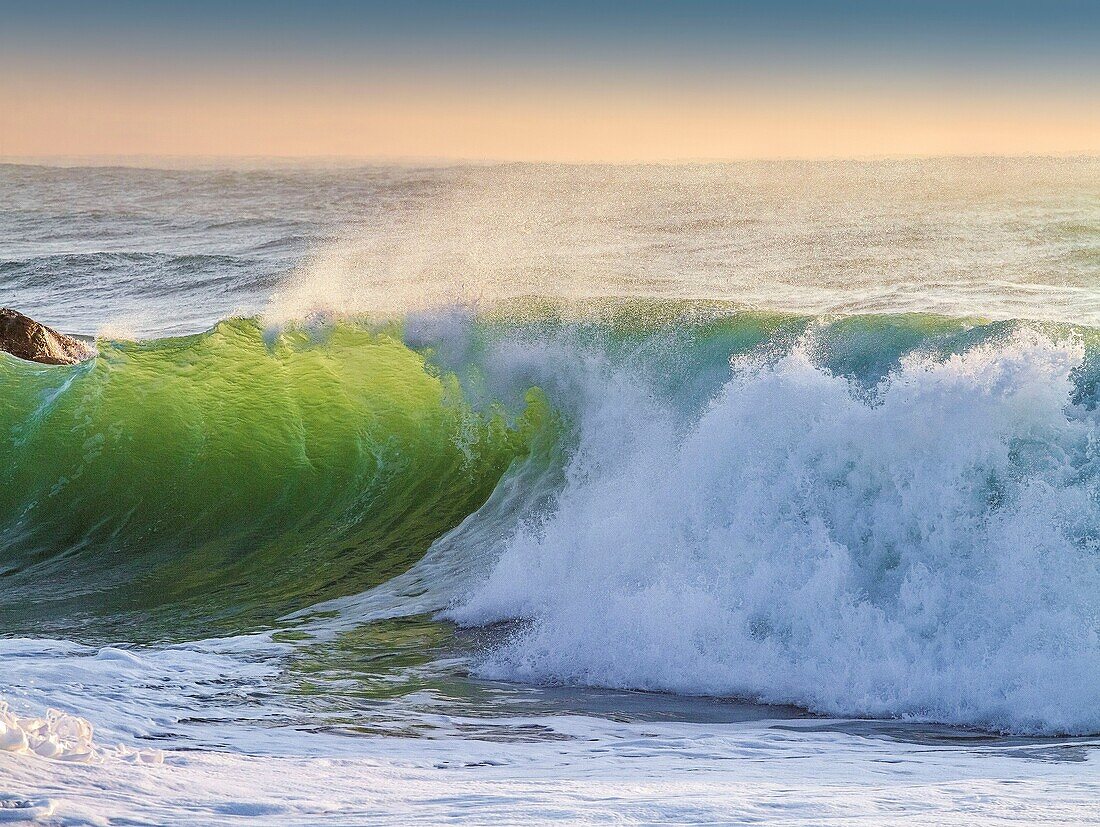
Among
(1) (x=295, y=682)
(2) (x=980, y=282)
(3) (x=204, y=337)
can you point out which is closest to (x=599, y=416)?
(1) (x=295, y=682)

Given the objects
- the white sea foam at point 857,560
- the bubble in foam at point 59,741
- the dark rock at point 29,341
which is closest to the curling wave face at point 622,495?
the white sea foam at point 857,560

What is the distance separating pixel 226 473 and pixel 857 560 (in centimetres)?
615

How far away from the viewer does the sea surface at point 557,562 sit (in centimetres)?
415

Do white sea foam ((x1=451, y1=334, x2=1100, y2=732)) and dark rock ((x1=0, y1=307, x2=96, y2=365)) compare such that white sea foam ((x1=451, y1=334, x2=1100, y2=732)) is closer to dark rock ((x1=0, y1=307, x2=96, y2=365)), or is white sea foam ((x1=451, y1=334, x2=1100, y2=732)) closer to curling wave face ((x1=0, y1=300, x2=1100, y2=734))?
curling wave face ((x1=0, y1=300, x2=1100, y2=734))

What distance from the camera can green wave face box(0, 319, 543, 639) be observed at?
8414 millimetres

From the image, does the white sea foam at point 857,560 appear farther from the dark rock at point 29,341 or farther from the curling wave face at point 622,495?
the dark rock at point 29,341

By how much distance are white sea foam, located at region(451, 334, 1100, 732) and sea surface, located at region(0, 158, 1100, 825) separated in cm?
2

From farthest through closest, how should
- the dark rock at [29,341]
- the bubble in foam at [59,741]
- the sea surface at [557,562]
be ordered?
1. the dark rock at [29,341]
2. the sea surface at [557,562]
3. the bubble in foam at [59,741]

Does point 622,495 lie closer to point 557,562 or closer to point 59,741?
point 557,562

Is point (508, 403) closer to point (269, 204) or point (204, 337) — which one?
point (204, 337)

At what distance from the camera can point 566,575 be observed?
7324 millimetres

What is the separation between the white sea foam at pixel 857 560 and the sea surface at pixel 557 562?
20mm

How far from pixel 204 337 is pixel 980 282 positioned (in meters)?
10.00

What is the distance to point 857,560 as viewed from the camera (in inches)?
252
